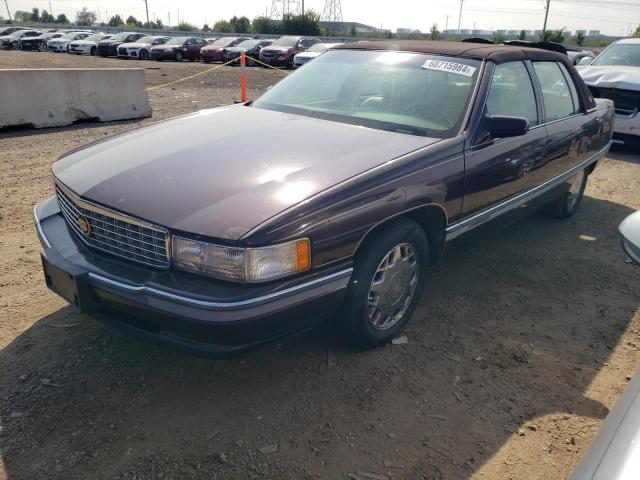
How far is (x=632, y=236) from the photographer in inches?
77.1

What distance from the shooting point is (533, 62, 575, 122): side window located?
4168 millimetres

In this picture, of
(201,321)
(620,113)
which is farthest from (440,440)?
(620,113)

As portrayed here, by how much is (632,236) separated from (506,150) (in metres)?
1.65

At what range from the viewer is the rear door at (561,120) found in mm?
4152

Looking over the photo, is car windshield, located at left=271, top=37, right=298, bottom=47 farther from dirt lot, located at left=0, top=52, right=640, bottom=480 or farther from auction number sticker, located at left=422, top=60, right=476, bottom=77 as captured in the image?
dirt lot, located at left=0, top=52, right=640, bottom=480

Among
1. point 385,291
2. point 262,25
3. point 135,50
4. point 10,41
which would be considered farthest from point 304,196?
point 262,25

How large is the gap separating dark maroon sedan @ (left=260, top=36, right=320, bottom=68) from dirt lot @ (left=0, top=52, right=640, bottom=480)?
2110cm

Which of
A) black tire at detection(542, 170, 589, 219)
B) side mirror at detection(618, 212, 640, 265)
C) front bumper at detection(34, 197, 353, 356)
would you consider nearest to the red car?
black tire at detection(542, 170, 589, 219)

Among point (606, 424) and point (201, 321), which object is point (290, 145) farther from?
point (606, 424)

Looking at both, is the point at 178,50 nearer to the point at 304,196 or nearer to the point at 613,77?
the point at 613,77

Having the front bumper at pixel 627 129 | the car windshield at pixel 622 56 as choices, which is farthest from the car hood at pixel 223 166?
the car windshield at pixel 622 56

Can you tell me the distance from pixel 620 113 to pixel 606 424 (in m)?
7.91

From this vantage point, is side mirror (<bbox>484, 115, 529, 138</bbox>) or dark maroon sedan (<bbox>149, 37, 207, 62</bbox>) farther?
dark maroon sedan (<bbox>149, 37, 207, 62</bbox>)

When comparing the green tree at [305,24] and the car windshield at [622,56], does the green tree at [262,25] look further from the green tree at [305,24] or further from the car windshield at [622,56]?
the car windshield at [622,56]
